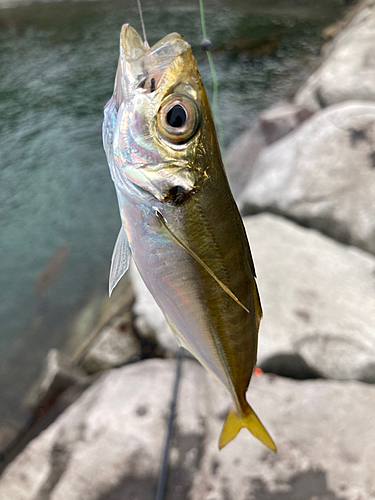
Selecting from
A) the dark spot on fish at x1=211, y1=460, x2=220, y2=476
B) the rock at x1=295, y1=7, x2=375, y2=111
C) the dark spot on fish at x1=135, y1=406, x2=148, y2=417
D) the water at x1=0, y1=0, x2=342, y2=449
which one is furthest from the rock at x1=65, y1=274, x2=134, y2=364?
the rock at x1=295, y1=7, x2=375, y2=111

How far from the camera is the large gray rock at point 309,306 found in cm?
311

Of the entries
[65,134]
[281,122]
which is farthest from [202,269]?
[65,134]

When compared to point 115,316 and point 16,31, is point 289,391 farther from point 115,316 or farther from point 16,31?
point 16,31

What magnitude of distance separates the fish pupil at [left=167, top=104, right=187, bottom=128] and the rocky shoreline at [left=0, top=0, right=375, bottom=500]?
7.66 ft

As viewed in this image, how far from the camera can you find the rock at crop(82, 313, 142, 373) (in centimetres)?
404

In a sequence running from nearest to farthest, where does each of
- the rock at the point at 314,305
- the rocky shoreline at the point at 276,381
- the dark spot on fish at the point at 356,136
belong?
the rocky shoreline at the point at 276,381
the rock at the point at 314,305
the dark spot on fish at the point at 356,136

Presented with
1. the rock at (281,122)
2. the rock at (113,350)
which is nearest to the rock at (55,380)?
the rock at (113,350)

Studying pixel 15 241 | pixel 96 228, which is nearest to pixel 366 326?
pixel 96 228

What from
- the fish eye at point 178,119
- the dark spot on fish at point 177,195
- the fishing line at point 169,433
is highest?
the fish eye at point 178,119

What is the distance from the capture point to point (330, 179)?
462cm

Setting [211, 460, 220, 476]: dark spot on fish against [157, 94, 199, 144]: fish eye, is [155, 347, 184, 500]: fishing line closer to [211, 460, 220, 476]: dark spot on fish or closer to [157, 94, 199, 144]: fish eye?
[211, 460, 220, 476]: dark spot on fish

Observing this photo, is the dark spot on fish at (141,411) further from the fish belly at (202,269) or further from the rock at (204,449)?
the fish belly at (202,269)

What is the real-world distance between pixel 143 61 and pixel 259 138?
633cm

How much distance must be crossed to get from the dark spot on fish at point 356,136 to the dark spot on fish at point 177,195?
4.28 meters
